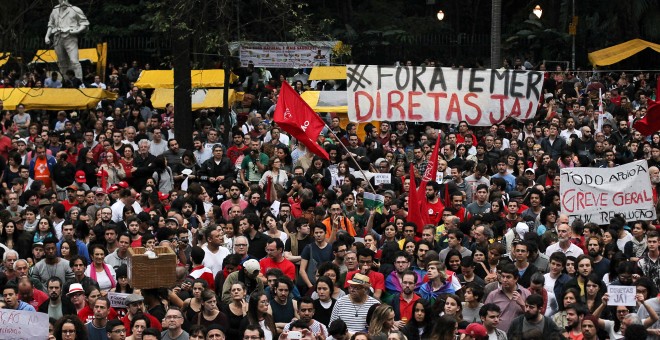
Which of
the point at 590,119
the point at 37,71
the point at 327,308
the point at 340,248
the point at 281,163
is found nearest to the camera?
the point at 327,308

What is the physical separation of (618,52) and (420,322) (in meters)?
22.2

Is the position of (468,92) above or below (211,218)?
above

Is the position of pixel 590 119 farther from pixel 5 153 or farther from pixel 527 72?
pixel 5 153

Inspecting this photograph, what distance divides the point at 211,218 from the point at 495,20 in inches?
369

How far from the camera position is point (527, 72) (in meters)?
24.5

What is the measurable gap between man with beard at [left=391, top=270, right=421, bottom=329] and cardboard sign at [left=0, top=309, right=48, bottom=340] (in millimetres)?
3156

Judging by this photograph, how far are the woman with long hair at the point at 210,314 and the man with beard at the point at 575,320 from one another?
2869mm

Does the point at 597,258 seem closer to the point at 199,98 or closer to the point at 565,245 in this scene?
the point at 565,245

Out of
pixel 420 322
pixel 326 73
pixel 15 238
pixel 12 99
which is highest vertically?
pixel 326 73

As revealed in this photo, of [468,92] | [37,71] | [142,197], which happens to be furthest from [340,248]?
[37,71]

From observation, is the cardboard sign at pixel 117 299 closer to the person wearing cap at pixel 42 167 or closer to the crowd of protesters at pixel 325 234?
the crowd of protesters at pixel 325 234

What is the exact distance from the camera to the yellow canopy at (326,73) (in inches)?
1239

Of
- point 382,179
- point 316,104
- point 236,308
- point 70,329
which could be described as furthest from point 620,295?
point 316,104

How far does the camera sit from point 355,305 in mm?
14391
